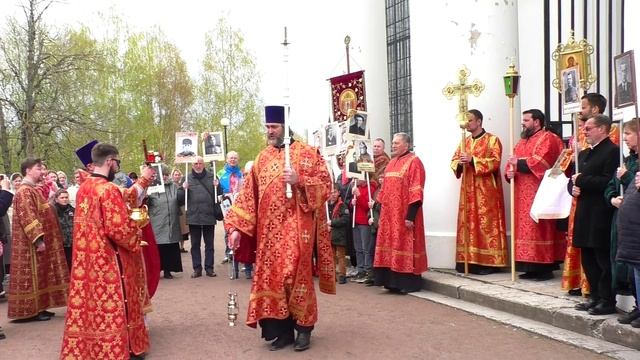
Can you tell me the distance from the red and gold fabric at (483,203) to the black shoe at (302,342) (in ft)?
11.4

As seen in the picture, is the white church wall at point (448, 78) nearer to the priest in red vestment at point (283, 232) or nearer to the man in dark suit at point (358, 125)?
the man in dark suit at point (358, 125)

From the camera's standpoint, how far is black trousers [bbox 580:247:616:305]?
6.10 meters

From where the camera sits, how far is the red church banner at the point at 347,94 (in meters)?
9.16

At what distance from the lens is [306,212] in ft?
19.7

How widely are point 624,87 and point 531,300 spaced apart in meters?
2.47

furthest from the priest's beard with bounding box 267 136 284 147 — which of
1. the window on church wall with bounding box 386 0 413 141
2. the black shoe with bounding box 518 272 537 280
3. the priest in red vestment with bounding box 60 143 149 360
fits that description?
the window on church wall with bounding box 386 0 413 141

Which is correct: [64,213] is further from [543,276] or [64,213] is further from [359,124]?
[543,276]

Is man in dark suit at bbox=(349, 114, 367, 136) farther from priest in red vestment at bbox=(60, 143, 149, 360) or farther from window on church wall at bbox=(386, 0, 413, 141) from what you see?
window on church wall at bbox=(386, 0, 413, 141)

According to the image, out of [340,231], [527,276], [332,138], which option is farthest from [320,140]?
[527,276]

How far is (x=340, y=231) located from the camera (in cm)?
977

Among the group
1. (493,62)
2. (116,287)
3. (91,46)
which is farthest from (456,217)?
(91,46)

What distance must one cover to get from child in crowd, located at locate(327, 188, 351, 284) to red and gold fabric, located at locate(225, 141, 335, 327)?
3.48m

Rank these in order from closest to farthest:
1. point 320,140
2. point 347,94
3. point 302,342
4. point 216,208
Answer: point 302,342 < point 347,94 < point 320,140 < point 216,208

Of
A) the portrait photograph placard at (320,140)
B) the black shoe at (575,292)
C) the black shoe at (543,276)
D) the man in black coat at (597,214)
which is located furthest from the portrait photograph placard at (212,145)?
the man in black coat at (597,214)
